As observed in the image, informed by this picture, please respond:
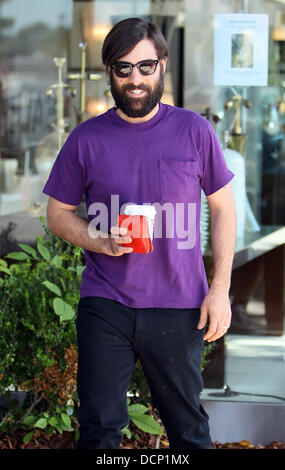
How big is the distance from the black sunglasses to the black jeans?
74 centimetres

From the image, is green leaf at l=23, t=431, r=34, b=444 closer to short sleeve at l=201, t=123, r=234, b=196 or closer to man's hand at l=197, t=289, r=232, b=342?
man's hand at l=197, t=289, r=232, b=342

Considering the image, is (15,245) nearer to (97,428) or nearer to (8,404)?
(8,404)

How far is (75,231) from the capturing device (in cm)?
290

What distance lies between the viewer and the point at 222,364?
14.1 feet

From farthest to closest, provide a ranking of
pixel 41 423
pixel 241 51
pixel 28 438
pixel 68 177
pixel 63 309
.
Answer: pixel 241 51, pixel 28 438, pixel 41 423, pixel 63 309, pixel 68 177

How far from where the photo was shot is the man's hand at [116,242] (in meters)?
2.61

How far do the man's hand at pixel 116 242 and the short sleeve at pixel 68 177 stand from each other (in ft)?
0.80

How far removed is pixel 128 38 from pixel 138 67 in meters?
0.10

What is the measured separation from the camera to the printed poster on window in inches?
165

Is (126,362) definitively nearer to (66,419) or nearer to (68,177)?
(68,177)

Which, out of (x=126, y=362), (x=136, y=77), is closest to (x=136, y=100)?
(x=136, y=77)

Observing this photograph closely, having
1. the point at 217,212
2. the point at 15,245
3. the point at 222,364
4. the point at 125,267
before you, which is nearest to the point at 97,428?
the point at 125,267

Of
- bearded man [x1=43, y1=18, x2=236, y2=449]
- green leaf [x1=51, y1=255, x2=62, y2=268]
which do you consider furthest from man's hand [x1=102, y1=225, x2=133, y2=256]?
green leaf [x1=51, y1=255, x2=62, y2=268]

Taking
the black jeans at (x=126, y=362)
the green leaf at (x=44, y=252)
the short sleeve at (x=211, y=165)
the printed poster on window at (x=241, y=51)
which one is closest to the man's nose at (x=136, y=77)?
the short sleeve at (x=211, y=165)
